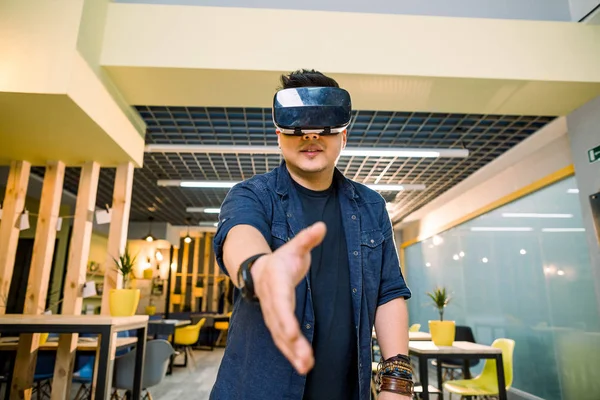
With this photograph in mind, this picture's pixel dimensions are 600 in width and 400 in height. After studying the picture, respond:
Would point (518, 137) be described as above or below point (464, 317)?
above

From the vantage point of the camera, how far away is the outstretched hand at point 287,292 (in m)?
0.46

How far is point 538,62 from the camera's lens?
3268mm

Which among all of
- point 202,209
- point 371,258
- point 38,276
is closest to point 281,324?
point 371,258

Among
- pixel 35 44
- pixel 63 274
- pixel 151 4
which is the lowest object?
pixel 63 274

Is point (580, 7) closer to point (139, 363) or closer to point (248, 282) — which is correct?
point (248, 282)

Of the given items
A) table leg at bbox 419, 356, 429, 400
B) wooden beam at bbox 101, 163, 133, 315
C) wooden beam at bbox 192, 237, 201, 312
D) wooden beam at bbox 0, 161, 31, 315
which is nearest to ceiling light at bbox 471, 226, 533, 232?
→ table leg at bbox 419, 356, 429, 400

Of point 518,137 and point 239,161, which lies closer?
point 518,137

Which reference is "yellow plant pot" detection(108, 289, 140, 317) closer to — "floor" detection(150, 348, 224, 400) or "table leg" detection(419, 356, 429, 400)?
"floor" detection(150, 348, 224, 400)

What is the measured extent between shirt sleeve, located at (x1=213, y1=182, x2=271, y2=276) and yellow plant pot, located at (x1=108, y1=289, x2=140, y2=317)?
110 inches

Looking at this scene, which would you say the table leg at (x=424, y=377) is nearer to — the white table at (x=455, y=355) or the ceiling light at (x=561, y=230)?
the white table at (x=455, y=355)

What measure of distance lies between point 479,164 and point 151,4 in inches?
189

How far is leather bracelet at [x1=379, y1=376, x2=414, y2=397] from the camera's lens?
98 centimetres

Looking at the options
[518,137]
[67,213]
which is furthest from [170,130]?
[67,213]

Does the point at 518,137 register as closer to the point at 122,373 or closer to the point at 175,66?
the point at 175,66
